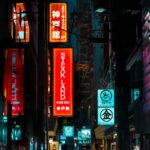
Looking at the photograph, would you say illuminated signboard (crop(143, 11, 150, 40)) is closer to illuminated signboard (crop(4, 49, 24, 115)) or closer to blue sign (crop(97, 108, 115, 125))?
blue sign (crop(97, 108, 115, 125))

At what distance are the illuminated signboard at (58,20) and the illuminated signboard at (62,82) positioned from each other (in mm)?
1170

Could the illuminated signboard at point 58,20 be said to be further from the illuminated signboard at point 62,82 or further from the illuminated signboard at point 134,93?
the illuminated signboard at point 134,93

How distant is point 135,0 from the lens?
21047 mm

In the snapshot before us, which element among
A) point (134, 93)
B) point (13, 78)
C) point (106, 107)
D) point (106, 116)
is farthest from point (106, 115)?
point (134, 93)

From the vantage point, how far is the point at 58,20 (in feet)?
127

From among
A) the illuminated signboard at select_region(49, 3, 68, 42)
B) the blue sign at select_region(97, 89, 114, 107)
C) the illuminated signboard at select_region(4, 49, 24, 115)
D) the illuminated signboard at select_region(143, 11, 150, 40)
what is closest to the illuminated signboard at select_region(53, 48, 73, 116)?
the illuminated signboard at select_region(49, 3, 68, 42)

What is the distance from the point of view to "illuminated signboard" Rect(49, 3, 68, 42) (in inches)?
1503

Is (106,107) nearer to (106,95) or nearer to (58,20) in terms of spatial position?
(106,95)

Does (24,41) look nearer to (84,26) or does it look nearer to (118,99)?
(118,99)

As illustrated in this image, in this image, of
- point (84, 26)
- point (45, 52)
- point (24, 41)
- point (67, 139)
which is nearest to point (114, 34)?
point (24, 41)

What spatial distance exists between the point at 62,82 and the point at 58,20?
4.47 meters

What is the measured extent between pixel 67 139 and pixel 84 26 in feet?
115

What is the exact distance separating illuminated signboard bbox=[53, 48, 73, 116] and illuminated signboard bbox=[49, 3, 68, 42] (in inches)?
46.1

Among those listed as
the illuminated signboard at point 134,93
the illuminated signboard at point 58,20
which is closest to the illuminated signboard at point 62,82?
the illuminated signboard at point 58,20
